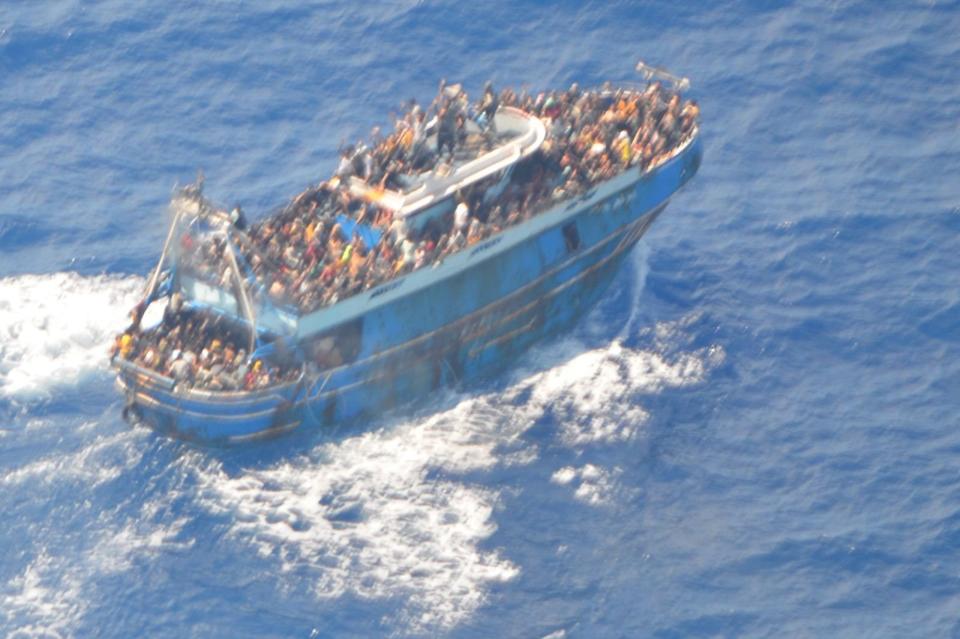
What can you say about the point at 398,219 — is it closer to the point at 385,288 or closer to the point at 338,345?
the point at 385,288

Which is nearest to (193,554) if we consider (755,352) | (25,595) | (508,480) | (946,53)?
(25,595)

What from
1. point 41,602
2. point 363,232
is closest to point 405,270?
point 363,232

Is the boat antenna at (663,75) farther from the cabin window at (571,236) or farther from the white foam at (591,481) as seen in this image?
the white foam at (591,481)

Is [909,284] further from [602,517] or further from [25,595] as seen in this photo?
[25,595]

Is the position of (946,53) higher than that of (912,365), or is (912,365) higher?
(946,53)

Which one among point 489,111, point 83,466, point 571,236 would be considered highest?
point 489,111

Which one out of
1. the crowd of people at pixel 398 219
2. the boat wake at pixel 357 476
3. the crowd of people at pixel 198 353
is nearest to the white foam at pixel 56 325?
the boat wake at pixel 357 476

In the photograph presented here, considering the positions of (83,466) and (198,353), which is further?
Result: (198,353)
